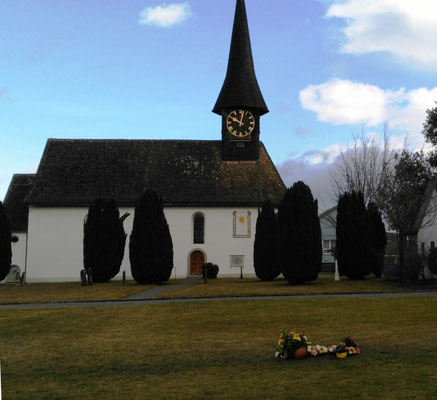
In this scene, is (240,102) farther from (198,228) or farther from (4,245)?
(4,245)

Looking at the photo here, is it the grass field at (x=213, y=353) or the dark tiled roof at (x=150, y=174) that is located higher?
the dark tiled roof at (x=150, y=174)

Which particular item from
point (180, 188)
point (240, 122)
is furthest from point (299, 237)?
point (240, 122)

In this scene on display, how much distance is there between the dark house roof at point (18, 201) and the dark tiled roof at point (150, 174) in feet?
11.2

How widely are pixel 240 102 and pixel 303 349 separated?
3455 cm

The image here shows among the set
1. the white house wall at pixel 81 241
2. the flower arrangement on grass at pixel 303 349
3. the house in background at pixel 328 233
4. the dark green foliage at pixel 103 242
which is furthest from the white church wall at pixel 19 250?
the flower arrangement on grass at pixel 303 349

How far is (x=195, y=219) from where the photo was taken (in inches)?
1679

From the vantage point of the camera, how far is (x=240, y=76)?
1742 inches

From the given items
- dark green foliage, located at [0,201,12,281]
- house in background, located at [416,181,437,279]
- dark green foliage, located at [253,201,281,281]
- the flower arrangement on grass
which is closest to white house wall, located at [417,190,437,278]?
house in background, located at [416,181,437,279]

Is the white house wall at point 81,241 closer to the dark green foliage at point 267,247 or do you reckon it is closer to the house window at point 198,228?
the house window at point 198,228

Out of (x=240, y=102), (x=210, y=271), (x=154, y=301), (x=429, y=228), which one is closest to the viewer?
(x=154, y=301)

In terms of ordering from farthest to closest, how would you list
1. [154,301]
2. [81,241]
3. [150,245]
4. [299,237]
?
[81,241] → [150,245] → [299,237] → [154,301]

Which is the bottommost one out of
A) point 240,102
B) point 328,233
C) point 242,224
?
point 242,224

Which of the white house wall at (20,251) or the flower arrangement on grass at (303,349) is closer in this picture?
the flower arrangement on grass at (303,349)

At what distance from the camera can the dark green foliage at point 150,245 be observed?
3262cm
